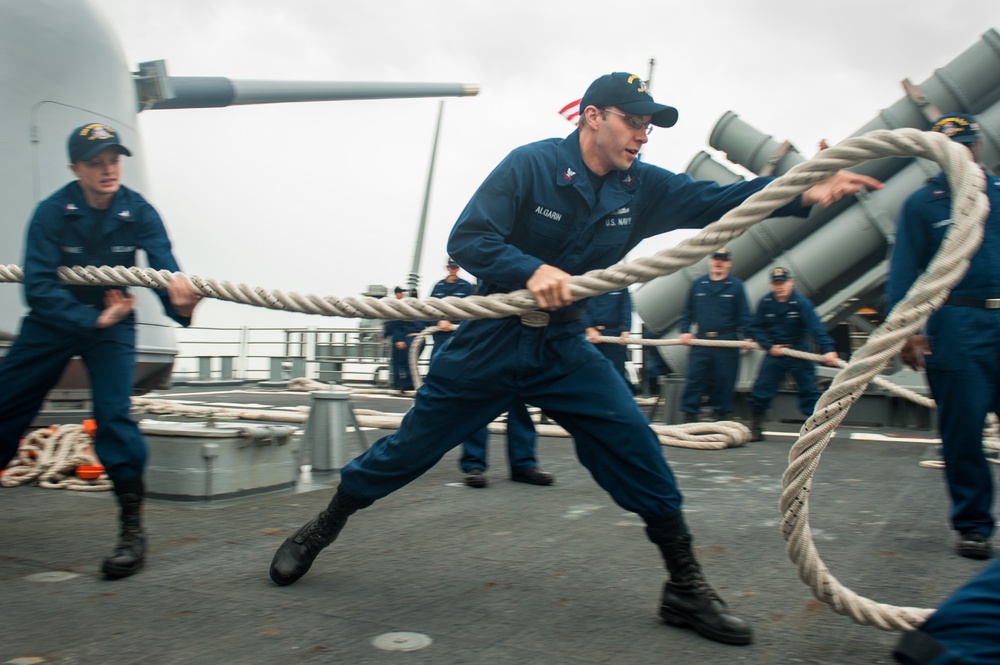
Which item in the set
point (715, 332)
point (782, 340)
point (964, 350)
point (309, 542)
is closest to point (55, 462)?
point (309, 542)

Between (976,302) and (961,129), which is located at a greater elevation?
(961,129)

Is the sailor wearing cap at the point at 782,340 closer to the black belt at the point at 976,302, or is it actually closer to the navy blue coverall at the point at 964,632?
the black belt at the point at 976,302

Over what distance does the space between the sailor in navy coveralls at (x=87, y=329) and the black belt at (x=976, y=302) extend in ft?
9.82

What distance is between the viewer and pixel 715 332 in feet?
27.9

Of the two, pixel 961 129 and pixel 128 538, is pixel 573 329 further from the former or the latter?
pixel 961 129

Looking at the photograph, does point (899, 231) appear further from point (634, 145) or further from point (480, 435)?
point (480, 435)

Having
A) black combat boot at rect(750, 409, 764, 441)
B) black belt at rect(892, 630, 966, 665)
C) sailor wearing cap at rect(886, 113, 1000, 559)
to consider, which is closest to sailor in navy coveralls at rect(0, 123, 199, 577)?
black belt at rect(892, 630, 966, 665)

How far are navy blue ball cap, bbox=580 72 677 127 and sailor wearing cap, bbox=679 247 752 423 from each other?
227 inches

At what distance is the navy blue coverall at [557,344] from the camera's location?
2656 millimetres

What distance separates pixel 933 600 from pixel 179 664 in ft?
7.61

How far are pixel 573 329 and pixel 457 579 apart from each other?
1.01 m

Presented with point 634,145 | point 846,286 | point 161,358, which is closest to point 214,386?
point 161,358

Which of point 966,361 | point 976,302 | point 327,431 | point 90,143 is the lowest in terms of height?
point 327,431

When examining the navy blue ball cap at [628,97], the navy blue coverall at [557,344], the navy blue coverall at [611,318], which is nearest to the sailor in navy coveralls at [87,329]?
the navy blue coverall at [557,344]
